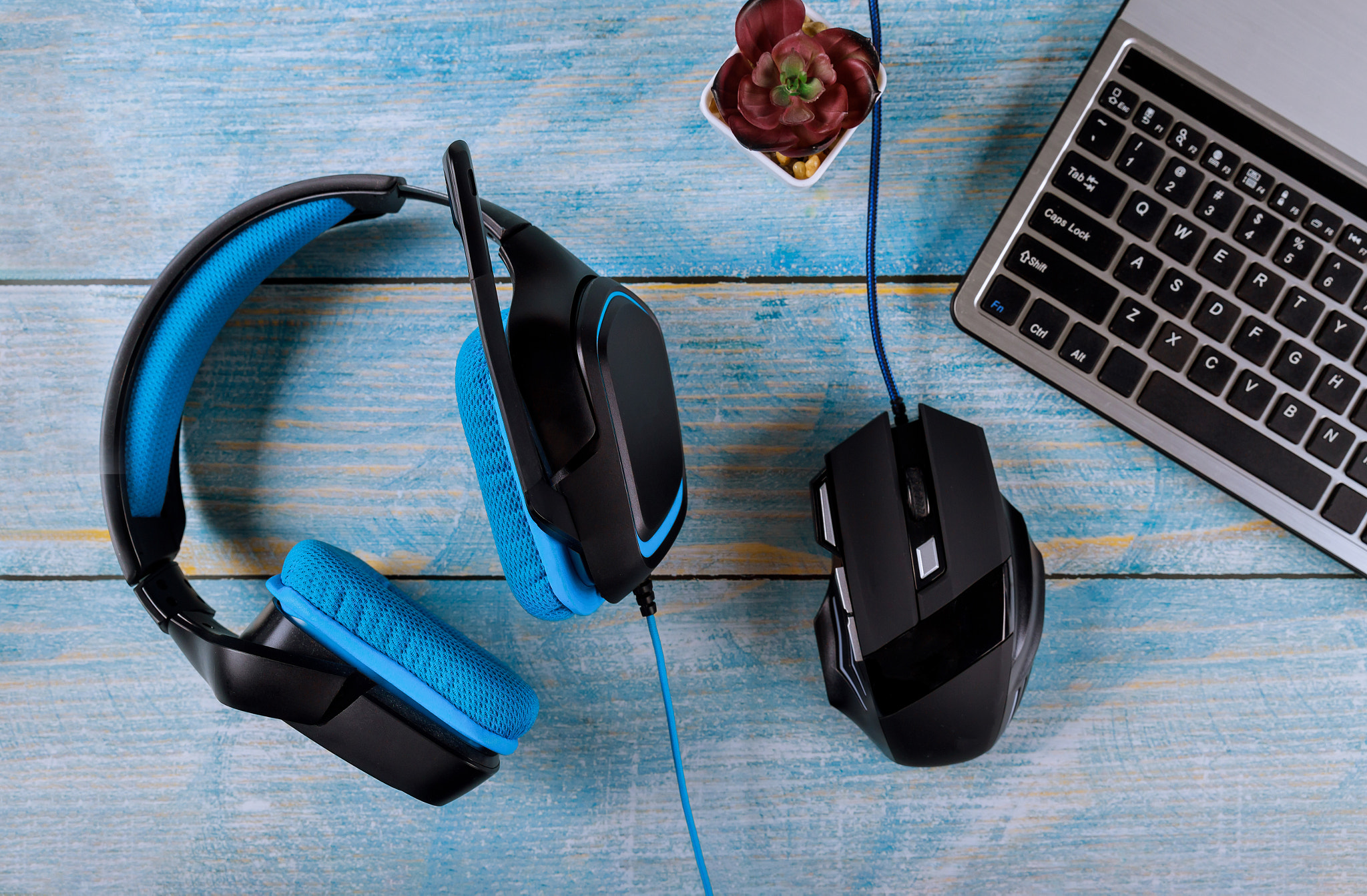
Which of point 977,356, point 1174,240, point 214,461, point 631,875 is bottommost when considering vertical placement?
point 631,875

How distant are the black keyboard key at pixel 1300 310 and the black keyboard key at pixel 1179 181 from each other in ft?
0.25

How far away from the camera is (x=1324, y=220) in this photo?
44cm

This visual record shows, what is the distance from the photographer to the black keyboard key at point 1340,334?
1.44ft

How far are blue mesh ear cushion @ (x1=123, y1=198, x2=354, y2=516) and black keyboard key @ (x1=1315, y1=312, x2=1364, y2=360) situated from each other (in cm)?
57

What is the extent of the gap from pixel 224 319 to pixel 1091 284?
0.52 metres

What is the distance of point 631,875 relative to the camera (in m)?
0.53

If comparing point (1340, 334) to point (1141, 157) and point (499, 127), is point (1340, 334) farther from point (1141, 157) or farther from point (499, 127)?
point (499, 127)

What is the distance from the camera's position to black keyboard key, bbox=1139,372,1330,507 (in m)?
0.45

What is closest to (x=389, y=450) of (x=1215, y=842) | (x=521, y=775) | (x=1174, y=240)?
(x=521, y=775)

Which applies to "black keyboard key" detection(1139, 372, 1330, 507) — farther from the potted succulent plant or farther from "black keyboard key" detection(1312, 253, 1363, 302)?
the potted succulent plant

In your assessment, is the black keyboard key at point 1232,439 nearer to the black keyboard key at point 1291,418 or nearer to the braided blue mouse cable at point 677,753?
the black keyboard key at point 1291,418

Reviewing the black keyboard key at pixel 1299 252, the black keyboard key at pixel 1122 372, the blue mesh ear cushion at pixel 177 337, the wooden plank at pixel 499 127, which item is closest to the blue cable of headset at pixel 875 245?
the wooden plank at pixel 499 127

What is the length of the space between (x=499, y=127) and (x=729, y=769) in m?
0.46

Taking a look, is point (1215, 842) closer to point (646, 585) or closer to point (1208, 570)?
point (1208, 570)
